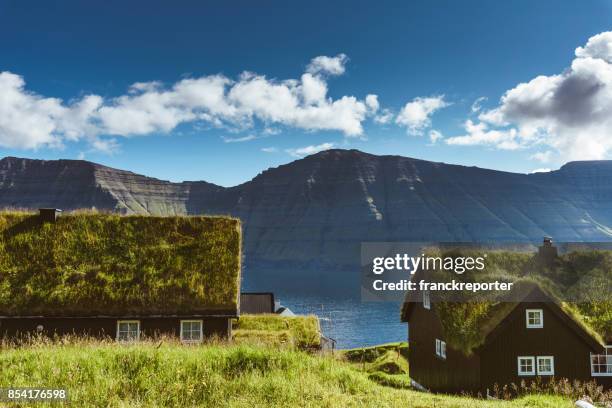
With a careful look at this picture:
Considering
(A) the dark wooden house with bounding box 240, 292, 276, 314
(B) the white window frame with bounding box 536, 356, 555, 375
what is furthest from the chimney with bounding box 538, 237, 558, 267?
(A) the dark wooden house with bounding box 240, 292, 276, 314

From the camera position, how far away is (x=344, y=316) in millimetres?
115688

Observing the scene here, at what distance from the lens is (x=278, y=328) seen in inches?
1380

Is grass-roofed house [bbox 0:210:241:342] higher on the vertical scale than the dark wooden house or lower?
higher

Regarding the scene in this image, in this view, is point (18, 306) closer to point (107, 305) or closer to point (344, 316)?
point (107, 305)

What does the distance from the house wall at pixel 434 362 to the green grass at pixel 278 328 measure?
764cm

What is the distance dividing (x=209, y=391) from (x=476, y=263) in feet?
81.3

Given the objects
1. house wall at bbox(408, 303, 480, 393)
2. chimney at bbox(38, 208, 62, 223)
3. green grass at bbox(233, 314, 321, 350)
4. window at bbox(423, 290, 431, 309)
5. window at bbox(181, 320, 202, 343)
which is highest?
chimney at bbox(38, 208, 62, 223)

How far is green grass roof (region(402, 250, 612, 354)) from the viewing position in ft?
89.5

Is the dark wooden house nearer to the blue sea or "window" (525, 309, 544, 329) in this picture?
the blue sea

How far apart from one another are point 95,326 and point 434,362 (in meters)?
21.4

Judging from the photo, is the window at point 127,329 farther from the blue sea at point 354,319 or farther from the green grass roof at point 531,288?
the blue sea at point 354,319

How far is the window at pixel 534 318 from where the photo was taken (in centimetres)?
2725

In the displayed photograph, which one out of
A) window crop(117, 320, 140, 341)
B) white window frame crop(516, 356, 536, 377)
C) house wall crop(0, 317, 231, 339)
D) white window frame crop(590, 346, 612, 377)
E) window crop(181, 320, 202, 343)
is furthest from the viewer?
white window frame crop(590, 346, 612, 377)

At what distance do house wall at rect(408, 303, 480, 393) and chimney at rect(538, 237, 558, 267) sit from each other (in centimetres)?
794
